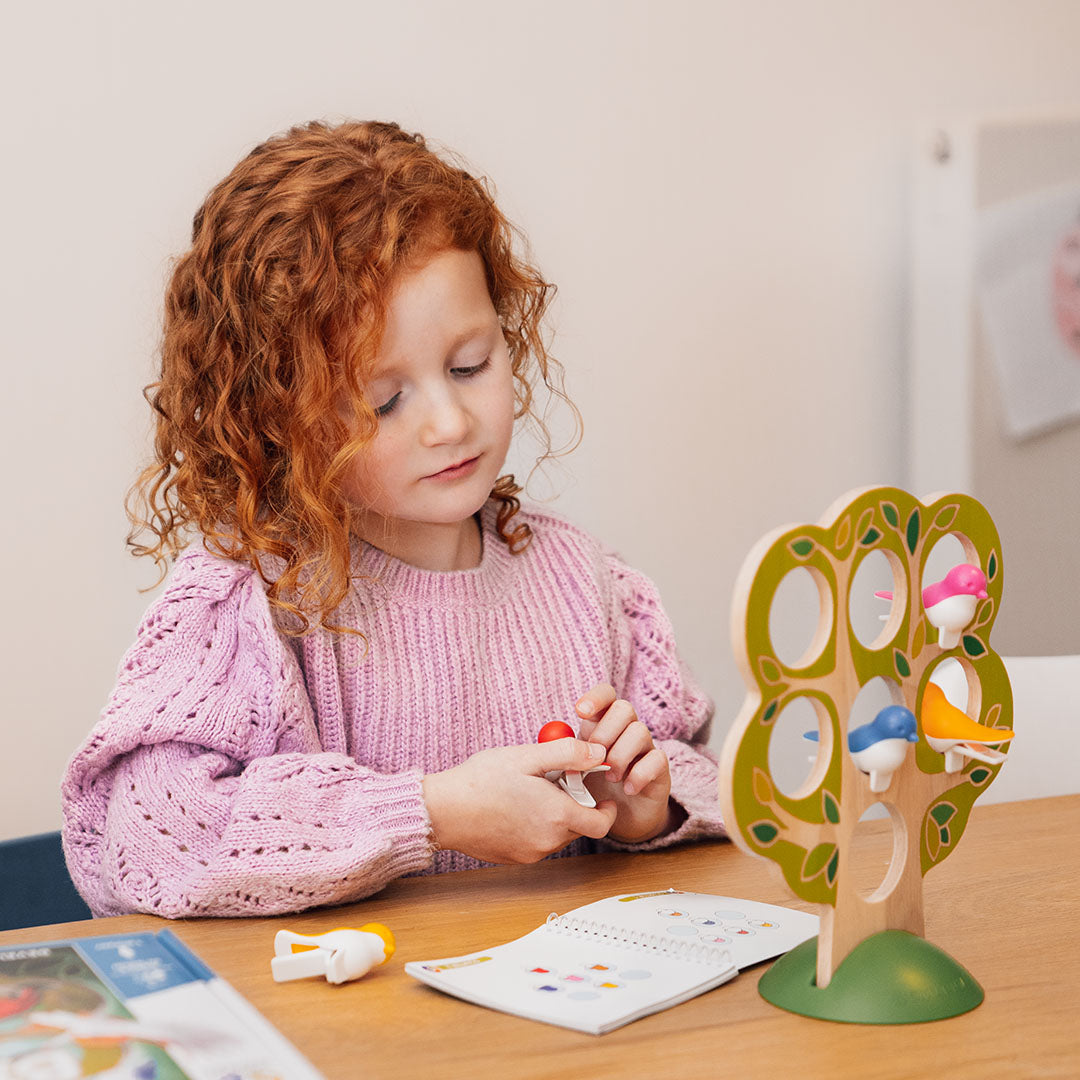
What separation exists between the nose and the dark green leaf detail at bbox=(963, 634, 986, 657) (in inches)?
14.7

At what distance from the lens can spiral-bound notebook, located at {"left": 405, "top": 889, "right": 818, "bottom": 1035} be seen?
0.61 meters

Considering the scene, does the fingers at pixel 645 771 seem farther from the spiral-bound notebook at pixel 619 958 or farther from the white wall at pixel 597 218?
the white wall at pixel 597 218

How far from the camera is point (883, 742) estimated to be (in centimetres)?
60

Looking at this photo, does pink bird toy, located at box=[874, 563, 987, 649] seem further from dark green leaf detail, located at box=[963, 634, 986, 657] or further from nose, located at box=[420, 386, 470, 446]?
nose, located at box=[420, 386, 470, 446]

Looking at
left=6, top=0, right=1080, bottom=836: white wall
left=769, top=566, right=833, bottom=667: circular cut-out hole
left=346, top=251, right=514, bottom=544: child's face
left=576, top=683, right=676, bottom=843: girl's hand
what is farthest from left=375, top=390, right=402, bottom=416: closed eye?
left=769, top=566, right=833, bottom=667: circular cut-out hole

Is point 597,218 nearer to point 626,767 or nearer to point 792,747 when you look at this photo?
point 792,747

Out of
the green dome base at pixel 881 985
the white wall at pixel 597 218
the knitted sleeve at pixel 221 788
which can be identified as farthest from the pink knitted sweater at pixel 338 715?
the white wall at pixel 597 218

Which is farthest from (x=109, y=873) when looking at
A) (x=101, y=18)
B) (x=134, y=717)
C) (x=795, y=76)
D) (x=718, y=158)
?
(x=795, y=76)

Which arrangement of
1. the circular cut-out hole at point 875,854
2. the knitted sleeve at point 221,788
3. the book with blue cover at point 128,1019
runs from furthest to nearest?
the knitted sleeve at point 221,788 → the circular cut-out hole at point 875,854 → the book with blue cover at point 128,1019

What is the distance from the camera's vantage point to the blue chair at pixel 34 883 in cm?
98

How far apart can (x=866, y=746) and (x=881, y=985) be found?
4.3 inches

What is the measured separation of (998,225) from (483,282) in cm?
95

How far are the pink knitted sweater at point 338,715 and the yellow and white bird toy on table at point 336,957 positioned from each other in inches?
3.7

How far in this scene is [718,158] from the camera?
5.23 feet
